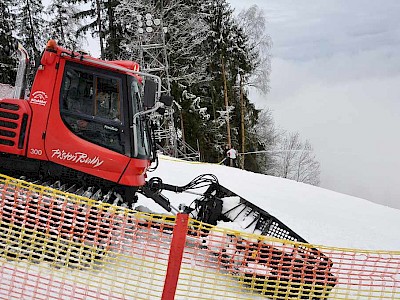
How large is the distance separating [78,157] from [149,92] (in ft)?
3.98

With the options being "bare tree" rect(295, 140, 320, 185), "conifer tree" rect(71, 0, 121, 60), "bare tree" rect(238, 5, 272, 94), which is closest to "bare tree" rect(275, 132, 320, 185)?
"bare tree" rect(295, 140, 320, 185)

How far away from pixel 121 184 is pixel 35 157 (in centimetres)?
108

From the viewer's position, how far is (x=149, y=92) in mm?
4707

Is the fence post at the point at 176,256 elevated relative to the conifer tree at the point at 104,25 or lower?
lower

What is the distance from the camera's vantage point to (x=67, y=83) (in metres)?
5.07

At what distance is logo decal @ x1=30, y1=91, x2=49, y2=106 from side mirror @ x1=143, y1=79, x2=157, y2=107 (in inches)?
49.9

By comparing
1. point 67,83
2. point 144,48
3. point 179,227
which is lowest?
point 179,227

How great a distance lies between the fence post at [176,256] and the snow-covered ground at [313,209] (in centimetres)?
382

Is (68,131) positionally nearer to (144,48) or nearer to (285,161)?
(144,48)

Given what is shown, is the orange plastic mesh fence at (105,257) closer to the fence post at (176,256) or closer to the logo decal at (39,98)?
the fence post at (176,256)

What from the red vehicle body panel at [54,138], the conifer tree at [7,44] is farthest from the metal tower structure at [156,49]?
the red vehicle body panel at [54,138]

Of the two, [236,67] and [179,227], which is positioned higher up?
[236,67]

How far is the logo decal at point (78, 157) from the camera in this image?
4.98 metres

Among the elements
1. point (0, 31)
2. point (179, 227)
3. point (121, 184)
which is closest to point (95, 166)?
point (121, 184)
